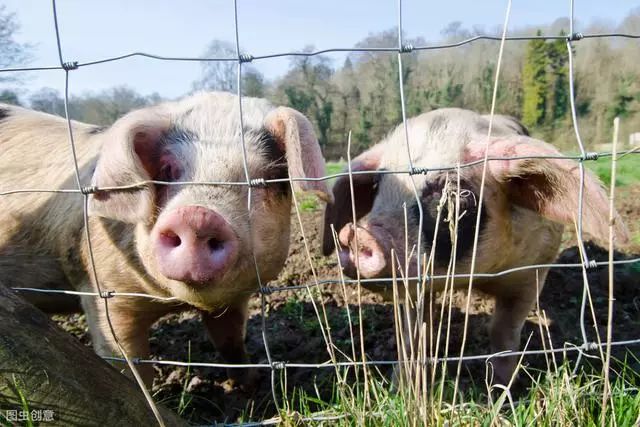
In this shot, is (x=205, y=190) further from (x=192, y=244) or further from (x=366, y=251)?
(x=366, y=251)

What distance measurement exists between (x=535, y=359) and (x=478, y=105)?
24.7 m

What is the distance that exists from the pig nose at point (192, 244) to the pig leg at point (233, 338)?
139 cm

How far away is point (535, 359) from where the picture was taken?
146 inches

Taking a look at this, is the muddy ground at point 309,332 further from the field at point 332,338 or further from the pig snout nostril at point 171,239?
the pig snout nostril at point 171,239

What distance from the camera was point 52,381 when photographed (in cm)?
174

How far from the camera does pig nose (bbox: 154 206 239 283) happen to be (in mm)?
2164

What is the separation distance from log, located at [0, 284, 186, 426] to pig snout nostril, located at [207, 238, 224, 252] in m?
0.57

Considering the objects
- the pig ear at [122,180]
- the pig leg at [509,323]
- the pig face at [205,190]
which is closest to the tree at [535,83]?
the pig leg at [509,323]

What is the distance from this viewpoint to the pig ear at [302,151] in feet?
7.72

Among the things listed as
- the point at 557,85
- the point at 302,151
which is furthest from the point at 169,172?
the point at 557,85

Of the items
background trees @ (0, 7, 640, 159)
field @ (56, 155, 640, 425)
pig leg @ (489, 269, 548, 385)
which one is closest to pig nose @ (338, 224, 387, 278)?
field @ (56, 155, 640, 425)

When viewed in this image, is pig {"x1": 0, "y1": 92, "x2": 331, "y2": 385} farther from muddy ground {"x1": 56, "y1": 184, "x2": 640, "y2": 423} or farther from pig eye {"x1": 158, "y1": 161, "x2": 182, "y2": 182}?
muddy ground {"x1": 56, "y1": 184, "x2": 640, "y2": 423}

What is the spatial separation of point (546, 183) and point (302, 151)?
1.33 m

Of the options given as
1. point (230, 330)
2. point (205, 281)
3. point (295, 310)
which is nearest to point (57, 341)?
point (205, 281)
